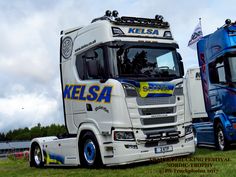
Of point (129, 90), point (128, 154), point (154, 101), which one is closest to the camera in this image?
point (128, 154)

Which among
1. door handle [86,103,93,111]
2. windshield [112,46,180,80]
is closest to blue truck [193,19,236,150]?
windshield [112,46,180,80]

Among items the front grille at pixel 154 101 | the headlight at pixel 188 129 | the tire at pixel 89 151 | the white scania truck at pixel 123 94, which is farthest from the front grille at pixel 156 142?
the tire at pixel 89 151

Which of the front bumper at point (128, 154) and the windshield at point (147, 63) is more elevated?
the windshield at point (147, 63)

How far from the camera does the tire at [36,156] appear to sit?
12.6m

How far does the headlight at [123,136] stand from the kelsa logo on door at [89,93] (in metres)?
0.77

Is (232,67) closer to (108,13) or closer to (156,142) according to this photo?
(156,142)

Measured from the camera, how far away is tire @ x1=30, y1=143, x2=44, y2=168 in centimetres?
1262

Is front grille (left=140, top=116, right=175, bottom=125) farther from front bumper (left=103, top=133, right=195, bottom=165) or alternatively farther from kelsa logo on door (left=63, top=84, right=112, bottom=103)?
kelsa logo on door (left=63, top=84, right=112, bottom=103)

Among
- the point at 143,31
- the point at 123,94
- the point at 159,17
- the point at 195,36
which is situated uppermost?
the point at 195,36

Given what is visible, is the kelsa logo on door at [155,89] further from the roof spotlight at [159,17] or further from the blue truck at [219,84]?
the blue truck at [219,84]

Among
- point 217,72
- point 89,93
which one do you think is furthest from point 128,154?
point 217,72

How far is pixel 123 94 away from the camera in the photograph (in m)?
9.27

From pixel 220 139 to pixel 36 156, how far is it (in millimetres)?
6072

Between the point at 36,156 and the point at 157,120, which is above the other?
the point at 157,120
